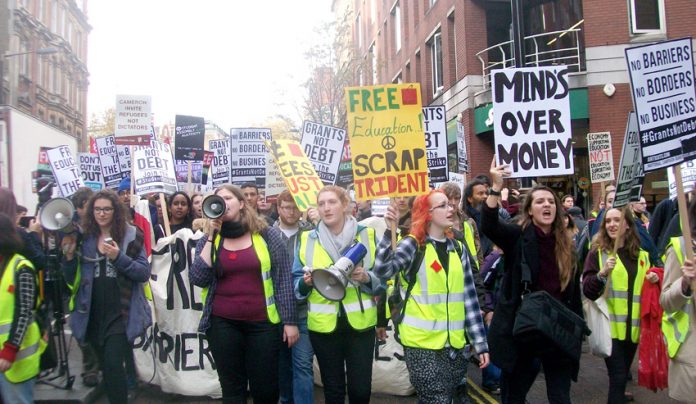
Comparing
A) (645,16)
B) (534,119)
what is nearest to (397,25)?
(645,16)

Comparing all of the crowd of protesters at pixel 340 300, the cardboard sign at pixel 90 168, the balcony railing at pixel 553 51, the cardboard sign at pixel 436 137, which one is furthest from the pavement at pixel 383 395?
the balcony railing at pixel 553 51

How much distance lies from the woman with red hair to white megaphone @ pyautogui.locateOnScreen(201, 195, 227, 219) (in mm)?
1119

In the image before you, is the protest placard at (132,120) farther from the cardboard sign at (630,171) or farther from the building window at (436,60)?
the building window at (436,60)

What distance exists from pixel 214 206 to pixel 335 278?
957mm

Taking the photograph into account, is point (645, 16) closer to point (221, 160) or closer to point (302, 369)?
point (221, 160)

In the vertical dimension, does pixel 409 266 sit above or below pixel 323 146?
below

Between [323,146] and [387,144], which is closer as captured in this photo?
[387,144]

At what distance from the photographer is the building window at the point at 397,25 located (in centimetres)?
3291

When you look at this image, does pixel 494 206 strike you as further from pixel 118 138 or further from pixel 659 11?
pixel 659 11

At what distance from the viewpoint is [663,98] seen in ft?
16.3

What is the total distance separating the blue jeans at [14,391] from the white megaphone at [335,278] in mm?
2023

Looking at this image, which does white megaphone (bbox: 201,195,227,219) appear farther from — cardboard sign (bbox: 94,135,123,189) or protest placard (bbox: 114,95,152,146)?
cardboard sign (bbox: 94,135,123,189)

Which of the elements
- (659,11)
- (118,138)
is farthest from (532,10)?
(118,138)

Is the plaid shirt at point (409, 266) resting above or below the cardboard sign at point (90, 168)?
below
